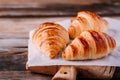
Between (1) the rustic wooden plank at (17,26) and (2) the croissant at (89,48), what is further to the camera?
(1) the rustic wooden plank at (17,26)

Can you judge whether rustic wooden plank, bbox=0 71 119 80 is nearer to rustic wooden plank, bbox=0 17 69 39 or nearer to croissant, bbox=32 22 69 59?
croissant, bbox=32 22 69 59

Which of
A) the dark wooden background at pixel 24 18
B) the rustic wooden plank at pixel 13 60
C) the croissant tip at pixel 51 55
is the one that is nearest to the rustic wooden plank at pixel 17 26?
the dark wooden background at pixel 24 18

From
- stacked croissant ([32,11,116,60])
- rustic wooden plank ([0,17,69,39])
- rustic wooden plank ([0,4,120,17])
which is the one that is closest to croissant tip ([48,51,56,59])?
stacked croissant ([32,11,116,60])

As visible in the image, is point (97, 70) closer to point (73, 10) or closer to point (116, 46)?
point (116, 46)

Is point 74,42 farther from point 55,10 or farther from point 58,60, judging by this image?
point 55,10

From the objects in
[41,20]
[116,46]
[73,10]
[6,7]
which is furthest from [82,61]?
[6,7]

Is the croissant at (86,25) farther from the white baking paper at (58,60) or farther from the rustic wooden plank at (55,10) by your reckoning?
the rustic wooden plank at (55,10)

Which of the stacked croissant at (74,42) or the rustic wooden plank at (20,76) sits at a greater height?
the stacked croissant at (74,42)
